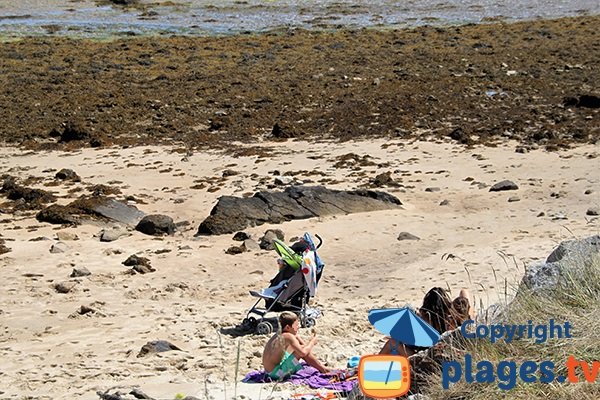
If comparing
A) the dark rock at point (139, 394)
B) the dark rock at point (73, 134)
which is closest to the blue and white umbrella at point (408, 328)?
the dark rock at point (139, 394)

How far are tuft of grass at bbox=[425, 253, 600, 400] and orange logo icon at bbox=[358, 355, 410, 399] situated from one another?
184 millimetres

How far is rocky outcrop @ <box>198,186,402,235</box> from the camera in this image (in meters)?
14.0

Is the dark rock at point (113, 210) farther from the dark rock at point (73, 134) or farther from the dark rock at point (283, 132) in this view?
the dark rock at point (283, 132)

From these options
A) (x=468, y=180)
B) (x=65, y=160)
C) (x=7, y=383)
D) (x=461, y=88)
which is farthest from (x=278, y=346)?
(x=461, y=88)

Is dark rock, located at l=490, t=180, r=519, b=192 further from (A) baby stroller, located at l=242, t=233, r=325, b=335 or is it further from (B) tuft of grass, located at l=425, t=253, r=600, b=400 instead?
(B) tuft of grass, located at l=425, t=253, r=600, b=400

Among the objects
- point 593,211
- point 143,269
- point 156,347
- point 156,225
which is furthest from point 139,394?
point 593,211

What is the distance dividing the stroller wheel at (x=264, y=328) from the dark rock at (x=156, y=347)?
0.84 metres

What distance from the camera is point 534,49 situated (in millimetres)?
27109

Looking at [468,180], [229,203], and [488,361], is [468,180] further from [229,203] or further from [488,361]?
[488,361]

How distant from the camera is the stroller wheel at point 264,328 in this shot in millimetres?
10102

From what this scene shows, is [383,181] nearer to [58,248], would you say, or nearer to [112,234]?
[112,234]

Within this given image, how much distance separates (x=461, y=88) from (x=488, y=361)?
53.9 feet

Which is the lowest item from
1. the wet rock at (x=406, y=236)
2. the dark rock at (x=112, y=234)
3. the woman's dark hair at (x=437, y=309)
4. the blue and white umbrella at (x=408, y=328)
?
the dark rock at (x=112, y=234)

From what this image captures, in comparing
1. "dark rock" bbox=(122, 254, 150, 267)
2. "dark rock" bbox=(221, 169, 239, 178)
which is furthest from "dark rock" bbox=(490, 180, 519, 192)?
"dark rock" bbox=(122, 254, 150, 267)
